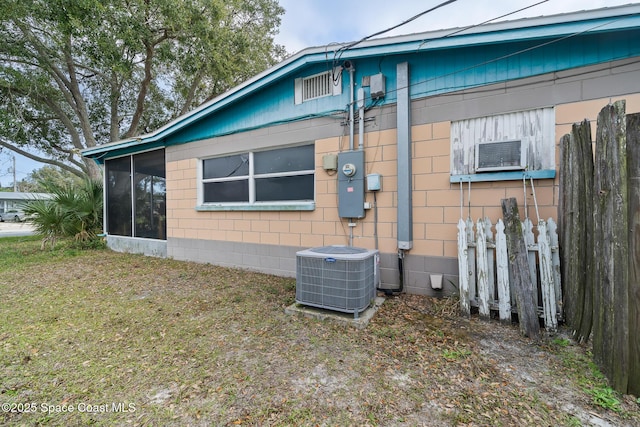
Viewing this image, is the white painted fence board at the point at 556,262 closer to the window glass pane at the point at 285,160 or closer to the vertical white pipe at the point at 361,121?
the vertical white pipe at the point at 361,121

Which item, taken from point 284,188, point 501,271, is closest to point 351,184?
point 284,188

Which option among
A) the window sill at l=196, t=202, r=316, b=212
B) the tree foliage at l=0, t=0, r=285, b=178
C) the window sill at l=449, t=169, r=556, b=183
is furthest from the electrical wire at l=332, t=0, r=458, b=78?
the tree foliage at l=0, t=0, r=285, b=178

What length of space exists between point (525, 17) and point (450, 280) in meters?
3.08

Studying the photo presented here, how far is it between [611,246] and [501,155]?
168 cm

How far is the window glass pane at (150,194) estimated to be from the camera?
6797mm

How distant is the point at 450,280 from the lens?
12.0ft

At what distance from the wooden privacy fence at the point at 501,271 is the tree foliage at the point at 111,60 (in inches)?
386

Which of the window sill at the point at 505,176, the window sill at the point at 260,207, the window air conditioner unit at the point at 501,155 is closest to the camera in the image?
the window sill at the point at 505,176

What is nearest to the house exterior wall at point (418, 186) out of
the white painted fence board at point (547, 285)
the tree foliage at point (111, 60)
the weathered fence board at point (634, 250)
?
the white painted fence board at point (547, 285)

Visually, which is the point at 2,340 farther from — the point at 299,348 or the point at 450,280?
the point at 450,280

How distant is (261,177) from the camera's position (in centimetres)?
524

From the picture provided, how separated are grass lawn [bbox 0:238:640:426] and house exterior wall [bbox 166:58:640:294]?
2.98 ft

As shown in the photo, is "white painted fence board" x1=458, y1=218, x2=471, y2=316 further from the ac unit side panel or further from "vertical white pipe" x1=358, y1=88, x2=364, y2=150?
"vertical white pipe" x1=358, y1=88, x2=364, y2=150

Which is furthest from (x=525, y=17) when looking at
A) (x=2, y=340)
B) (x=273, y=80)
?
(x=2, y=340)
